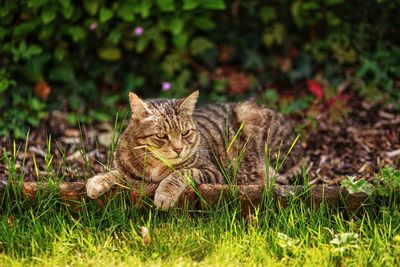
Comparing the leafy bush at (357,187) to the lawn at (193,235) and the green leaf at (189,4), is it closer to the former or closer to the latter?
the lawn at (193,235)

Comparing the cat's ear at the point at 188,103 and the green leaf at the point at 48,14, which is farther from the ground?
the green leaf at the point at 48,14

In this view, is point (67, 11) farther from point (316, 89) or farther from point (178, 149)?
point (316, 89)

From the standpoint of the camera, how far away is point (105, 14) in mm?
6055

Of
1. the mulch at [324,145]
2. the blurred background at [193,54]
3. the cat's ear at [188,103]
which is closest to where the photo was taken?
the cat's ear at [188,103]

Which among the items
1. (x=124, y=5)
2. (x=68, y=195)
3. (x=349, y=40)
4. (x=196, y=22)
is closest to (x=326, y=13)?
(x=349, y=40)

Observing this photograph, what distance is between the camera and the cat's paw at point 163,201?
156 inches

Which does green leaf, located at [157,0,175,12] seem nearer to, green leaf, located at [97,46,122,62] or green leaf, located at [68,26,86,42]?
green leaf, located at [97,46,122,62]

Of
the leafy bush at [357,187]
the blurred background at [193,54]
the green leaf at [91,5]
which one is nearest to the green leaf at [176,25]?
the blurred background at [193,54]

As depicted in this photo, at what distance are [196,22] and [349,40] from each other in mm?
1697

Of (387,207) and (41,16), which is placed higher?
(41,16)

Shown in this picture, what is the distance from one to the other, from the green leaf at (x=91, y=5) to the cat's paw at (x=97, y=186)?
2.51 metres

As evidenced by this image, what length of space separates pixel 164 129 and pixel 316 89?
2.72 metres

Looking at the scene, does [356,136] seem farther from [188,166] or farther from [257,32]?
[188,166]

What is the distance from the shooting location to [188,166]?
4.30 meters
